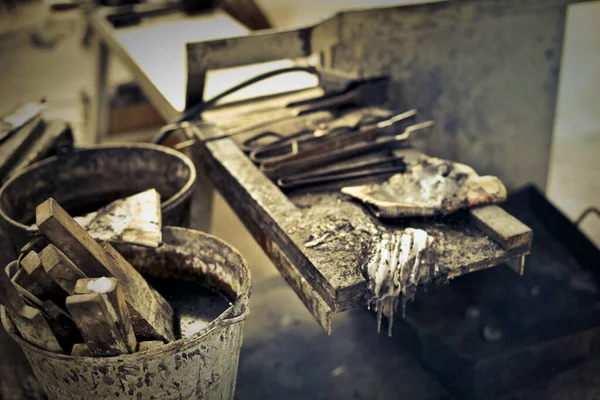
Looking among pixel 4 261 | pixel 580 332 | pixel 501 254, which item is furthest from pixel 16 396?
pixel 580 332

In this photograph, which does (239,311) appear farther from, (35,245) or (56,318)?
(35,245)

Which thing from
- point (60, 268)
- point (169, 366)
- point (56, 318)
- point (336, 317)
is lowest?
point (336, 317)

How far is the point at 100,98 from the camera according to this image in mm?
5074

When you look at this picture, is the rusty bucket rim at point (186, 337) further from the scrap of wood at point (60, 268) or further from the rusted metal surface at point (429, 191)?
the rusted metal surface at point (429, 191)

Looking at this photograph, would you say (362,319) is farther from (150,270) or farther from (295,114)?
(150,270)

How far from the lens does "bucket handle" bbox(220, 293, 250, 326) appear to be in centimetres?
182

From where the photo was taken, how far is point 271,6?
16.7 ft

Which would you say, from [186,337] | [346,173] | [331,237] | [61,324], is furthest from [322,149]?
[61,324]

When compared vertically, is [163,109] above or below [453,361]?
above

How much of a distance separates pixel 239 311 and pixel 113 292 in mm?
417

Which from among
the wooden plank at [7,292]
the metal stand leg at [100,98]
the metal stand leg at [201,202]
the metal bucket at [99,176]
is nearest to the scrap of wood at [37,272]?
the wooden plank at [7,292]

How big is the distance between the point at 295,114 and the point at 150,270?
48.0 inches

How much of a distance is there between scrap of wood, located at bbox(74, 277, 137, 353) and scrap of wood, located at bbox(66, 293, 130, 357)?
0.03 ft

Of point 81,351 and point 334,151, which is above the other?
point 334,151
